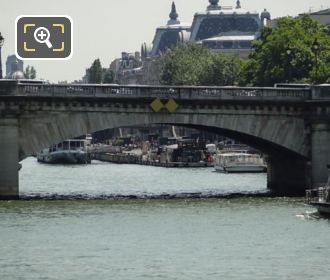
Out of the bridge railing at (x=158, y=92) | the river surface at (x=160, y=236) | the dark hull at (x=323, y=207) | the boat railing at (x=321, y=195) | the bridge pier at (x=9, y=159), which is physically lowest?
the river surface at (x=160, y=236)

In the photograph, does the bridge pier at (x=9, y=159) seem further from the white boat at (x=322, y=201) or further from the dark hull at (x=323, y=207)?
the dark hull at (x=323, y=207)

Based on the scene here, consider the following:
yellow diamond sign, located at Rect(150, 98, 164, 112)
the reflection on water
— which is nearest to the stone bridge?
yellow diamond sign, located at Rect(150, 98, 164, 112)

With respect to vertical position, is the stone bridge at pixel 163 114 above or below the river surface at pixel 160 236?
above

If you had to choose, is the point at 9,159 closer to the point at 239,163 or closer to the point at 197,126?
the point at 197,126

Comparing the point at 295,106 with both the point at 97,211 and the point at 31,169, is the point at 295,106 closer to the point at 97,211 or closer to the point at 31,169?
the point at 97,211

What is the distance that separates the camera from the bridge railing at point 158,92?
11600 centimetres

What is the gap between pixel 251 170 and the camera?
575ft

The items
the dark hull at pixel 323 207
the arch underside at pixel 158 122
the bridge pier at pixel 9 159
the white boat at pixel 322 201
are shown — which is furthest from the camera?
the arch underside at pixel 158 122

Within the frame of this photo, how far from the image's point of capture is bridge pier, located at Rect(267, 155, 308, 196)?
403 feet

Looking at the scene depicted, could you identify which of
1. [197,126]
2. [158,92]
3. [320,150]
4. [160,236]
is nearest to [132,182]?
[197,126]

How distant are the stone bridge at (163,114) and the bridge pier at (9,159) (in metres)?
0.06

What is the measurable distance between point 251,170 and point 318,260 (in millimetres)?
93853

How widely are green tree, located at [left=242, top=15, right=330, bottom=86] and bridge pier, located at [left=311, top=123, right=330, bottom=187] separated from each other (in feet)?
152

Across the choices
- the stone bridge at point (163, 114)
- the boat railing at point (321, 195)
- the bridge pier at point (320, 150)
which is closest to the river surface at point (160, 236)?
the boat railing at point (321, 195)
